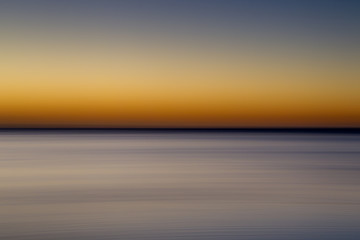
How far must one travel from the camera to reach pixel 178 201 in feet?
9.75

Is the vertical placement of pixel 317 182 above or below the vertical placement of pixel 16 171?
below

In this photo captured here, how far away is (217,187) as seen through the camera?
3.49 meters

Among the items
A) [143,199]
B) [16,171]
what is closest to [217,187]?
[143,199]

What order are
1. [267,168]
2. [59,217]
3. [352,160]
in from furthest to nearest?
[352,160] → [267,168] → [59,217]

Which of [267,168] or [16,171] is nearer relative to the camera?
[16,171]

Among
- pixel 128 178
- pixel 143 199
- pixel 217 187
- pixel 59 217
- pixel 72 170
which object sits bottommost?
pixel 59 217

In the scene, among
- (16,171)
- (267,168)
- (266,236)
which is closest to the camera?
(266,236)

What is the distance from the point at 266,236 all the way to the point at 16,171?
3.02 meters

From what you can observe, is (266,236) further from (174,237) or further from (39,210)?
(39,210)

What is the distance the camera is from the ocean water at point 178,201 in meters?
2.21

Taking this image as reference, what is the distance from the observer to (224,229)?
225cm

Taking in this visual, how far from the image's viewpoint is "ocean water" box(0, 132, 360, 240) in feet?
7.26

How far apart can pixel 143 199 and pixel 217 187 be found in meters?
0.67

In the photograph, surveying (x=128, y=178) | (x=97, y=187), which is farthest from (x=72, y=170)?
(x=97, y=187)
